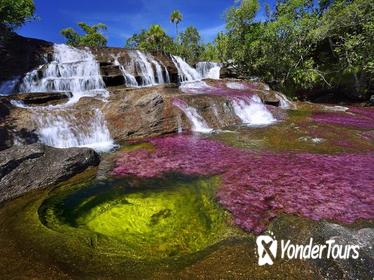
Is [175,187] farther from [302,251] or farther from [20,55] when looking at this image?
[20,55]

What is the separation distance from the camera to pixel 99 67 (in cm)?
2980

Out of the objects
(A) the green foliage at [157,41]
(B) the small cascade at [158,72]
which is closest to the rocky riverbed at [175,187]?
(B) the small cascade at [158,72]

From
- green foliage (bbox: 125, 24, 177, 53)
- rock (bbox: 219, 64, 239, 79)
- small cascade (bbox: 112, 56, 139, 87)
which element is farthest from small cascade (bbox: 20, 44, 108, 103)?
green foliage (bbox: 125, 24, 177, 53)

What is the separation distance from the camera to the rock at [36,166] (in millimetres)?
11273

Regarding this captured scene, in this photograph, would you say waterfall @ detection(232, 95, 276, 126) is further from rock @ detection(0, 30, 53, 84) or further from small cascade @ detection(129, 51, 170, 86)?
rock @ detection(0, 30, 53, 84)

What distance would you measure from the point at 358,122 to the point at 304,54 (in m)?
16.1

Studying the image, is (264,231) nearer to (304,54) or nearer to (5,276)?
(5,276)

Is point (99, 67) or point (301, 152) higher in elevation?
point (99, 67)

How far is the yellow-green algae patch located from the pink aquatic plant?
1509 cm

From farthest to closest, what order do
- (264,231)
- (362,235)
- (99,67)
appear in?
(99,67)
(264,231)
(362,235)

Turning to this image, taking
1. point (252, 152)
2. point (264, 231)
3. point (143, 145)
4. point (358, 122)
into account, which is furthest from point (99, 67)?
point (264, 231)

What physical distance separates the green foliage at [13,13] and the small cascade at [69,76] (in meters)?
4.20

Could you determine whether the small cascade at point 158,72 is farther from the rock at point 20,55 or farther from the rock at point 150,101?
the rock at point 150,101

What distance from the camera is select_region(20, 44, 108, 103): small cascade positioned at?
25.7 metres
